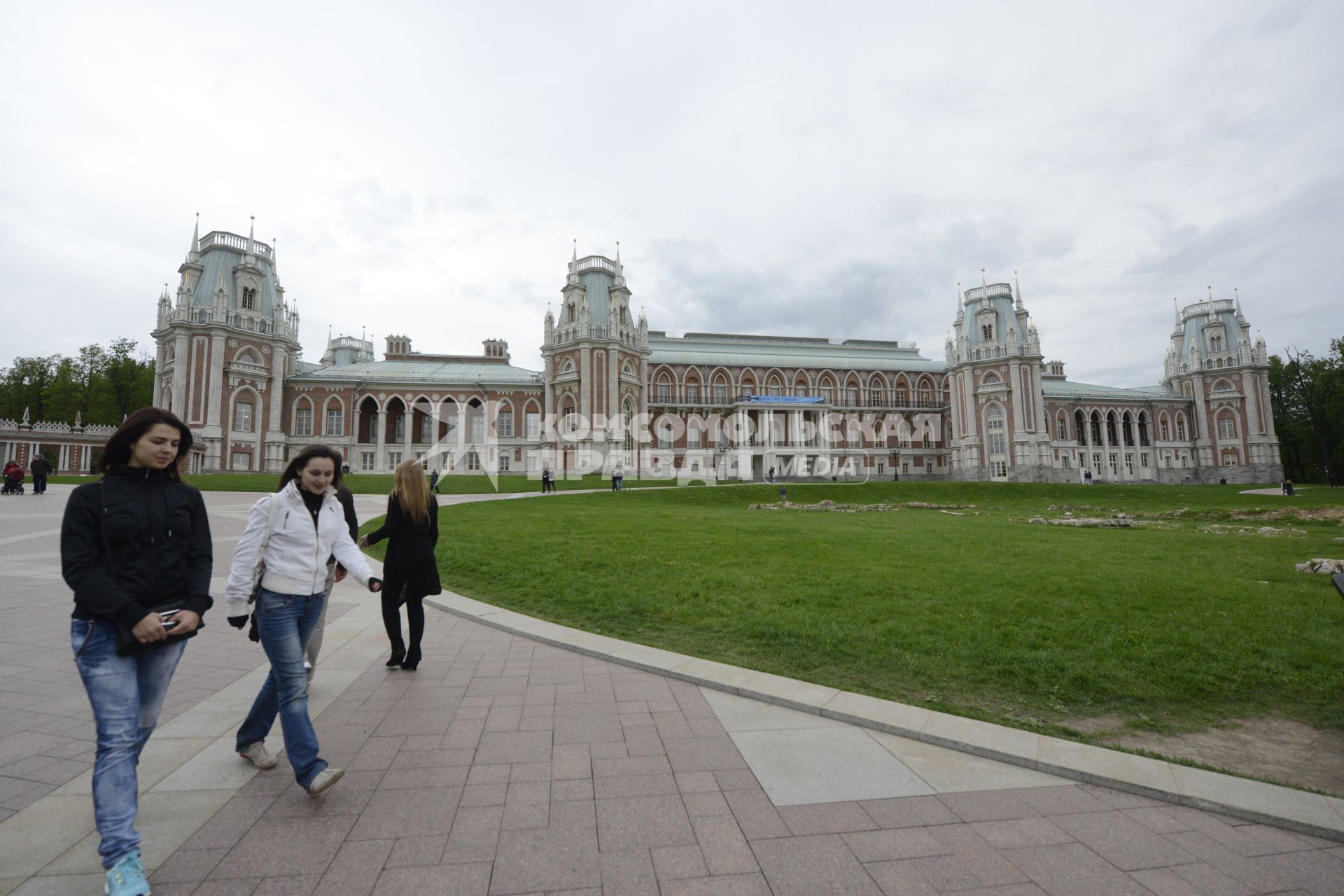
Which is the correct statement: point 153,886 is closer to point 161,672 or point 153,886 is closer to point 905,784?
point 161,672

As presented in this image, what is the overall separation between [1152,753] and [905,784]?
208 centimetres

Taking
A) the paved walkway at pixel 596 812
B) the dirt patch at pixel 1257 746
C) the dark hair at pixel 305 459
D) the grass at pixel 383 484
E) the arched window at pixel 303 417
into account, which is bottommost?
the dirt patch at pixel 1257 746

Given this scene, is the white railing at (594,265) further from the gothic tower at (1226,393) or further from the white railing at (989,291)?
the gothic tower at (1226,393)

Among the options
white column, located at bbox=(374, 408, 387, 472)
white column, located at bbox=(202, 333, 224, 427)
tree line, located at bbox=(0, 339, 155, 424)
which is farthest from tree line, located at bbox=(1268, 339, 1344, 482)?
tree line, located at bbox=(0, 339, 155, 424)

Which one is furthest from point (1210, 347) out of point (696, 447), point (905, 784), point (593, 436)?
point (905, 784)

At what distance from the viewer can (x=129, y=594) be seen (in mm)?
2900

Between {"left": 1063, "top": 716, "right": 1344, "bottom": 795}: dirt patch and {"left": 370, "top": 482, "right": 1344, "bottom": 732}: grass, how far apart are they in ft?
0.53

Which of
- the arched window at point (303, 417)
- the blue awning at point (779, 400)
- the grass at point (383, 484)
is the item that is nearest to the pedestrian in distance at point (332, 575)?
the grass at point (383, 484)

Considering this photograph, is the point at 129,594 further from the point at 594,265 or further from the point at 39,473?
the point at 594,265

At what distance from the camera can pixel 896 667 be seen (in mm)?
5879

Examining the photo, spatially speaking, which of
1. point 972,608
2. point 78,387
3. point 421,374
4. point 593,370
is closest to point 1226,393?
point 593,370

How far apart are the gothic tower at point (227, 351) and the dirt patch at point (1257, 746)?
5715 cm

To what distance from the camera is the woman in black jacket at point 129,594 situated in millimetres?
2713

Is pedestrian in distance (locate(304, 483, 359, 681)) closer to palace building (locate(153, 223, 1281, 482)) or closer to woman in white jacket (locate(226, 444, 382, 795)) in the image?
woman in white jacket (locate(226, 444, 382, 795))
